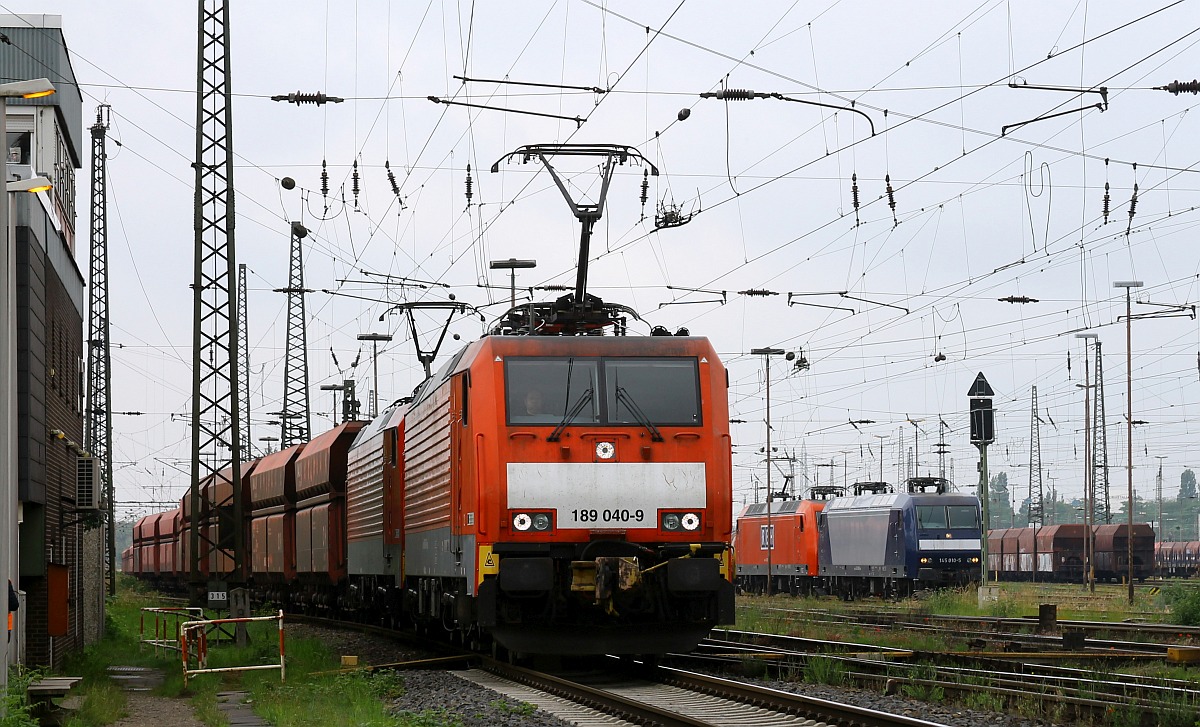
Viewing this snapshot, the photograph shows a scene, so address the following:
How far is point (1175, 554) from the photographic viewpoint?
260 ft

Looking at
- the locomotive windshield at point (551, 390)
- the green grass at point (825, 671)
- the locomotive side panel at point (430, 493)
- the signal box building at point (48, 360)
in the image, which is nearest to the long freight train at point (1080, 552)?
the signal box building at point (48, 360)

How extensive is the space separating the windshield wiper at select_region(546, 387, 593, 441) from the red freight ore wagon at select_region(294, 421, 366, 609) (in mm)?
15453

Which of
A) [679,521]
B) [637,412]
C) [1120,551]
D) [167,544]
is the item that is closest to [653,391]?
[637,412]

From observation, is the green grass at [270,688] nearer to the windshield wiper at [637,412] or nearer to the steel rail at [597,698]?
the steel rail at [597,698]

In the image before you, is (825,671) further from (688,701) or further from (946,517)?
(946,517)

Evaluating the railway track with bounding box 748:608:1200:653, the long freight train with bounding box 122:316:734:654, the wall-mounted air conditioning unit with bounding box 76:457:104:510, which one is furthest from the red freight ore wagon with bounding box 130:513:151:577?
the long freight train with bounding box 122:316:734:654

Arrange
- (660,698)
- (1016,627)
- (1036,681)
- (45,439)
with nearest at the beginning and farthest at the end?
1. (660,698)
2. (1036,681)
3. (45,439)
4. (1016,627)

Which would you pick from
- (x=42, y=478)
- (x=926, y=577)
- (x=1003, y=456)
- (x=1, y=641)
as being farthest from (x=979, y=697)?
(x=1003, y=456)

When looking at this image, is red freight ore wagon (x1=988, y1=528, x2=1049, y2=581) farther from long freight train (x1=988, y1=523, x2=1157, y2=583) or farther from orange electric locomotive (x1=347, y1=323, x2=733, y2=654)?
orange electric locomotive (x1=347, y1=323, x2=733, y2=654)

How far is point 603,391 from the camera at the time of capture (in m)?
16.1

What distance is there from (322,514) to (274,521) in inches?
304

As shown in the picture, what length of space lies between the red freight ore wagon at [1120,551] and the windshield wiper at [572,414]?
5341cm

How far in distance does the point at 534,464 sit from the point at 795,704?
13.5 feet

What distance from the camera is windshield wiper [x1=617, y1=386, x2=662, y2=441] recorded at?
15.9 metres
